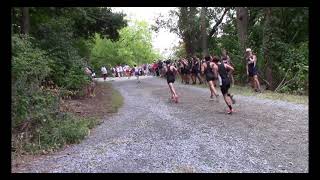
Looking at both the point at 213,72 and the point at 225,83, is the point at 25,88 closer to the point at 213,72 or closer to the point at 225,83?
the point at 225,83

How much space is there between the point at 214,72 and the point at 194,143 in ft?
22.3

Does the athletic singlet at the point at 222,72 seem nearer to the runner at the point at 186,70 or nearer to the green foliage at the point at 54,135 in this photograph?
the green foliage at the point at 54,135

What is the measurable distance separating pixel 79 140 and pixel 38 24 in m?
14.1

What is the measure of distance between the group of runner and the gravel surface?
0.95 meters

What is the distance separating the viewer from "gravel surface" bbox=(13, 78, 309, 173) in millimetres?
9016

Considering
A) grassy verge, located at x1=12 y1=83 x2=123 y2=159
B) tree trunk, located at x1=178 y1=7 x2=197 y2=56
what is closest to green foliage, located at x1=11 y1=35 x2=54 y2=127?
grassy verge, located at x1=12 y1=83 x2=123 y2=159

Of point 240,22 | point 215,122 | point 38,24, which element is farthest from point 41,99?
point 240,22

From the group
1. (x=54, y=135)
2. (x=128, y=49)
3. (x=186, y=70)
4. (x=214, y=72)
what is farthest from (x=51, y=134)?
(x=128, y=49)

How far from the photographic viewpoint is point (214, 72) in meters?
17.4

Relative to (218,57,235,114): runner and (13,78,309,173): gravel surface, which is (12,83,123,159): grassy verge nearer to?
(13,78,309,173): gravel surface

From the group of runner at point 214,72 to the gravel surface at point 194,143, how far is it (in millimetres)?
948

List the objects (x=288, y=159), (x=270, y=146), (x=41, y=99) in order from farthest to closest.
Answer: (x=41, y=99) < (x=270, y=146) < (x=288, y=159)

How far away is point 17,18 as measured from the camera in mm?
22625
